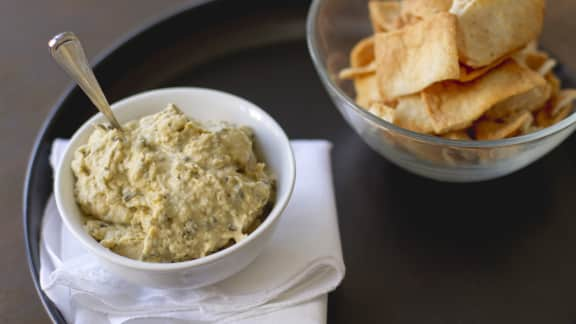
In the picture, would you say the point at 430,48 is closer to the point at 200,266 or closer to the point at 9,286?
the point at 200,266

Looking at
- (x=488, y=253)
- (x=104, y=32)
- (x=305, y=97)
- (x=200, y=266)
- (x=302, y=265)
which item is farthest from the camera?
(x=104, y=32)

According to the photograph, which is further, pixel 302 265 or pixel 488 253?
pixel 488 253

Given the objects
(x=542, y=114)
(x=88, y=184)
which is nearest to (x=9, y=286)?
(x=88, y=184)

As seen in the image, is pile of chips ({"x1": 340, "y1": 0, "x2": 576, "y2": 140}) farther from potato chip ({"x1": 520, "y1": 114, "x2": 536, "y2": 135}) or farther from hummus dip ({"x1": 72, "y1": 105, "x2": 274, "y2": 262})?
hummus dip ({"x1": 72, "y1": 105, "x2": 274, "y2": 262})

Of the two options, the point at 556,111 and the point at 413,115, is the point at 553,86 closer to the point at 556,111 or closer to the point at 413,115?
the point at 556,111

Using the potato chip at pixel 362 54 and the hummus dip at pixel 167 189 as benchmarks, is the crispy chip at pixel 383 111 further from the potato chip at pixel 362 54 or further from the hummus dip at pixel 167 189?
the hummus dip at pixel 167 189

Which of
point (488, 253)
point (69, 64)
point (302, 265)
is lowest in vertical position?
point (488, 253)

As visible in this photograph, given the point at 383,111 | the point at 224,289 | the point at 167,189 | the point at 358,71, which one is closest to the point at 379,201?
the point at 383,111
